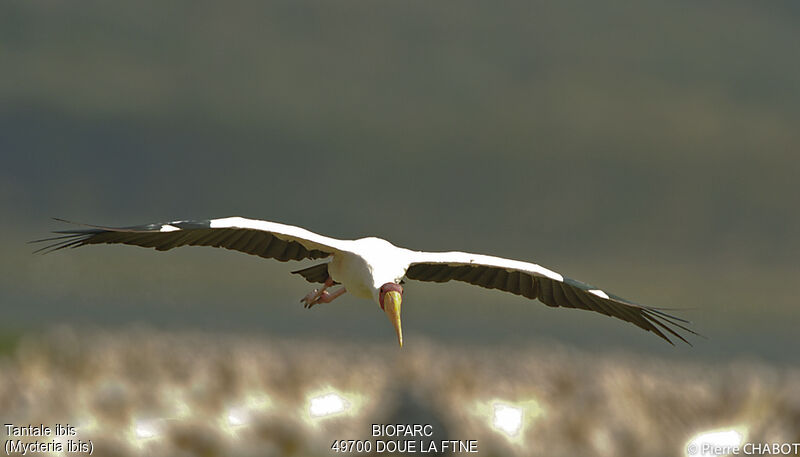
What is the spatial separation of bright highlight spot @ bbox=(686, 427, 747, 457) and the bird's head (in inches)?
114

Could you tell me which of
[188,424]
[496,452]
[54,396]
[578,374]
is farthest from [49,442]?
[578,374]

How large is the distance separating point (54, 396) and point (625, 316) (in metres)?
6.62

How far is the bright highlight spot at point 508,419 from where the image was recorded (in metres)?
10.5

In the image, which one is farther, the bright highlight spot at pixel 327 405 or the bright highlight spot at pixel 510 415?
the bright highlight spot at pixel 327 405

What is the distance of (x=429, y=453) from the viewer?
8.84 metres

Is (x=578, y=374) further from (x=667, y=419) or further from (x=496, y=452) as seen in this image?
(x=496, y=452)

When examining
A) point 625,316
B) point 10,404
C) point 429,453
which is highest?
point 625,316

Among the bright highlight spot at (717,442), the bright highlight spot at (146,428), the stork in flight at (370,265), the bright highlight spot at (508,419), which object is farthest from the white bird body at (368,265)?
the bright highlight spot at (717,442)

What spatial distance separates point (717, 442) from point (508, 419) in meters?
2.37

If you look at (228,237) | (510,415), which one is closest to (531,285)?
(510,415)

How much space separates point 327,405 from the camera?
11.1 m

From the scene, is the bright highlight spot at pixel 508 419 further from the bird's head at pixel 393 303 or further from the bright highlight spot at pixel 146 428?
the bright highlight spot at pixel 146 428

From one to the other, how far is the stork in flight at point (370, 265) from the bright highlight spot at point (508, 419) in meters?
1.30

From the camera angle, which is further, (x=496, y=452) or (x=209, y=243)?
(x=209, y=243)
